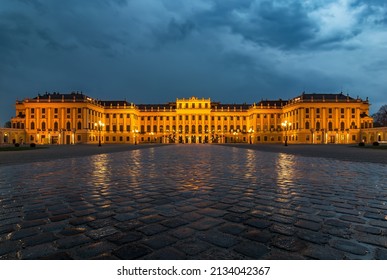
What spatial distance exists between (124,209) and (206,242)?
200 cm

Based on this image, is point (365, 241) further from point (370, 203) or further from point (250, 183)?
point (250, 183)

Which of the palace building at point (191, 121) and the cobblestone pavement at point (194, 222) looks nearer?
the cobblestone pavement at point (194, 222)

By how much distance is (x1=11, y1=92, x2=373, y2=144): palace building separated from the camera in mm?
68375

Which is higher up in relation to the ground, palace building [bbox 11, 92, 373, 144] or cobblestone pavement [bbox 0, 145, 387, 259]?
palace building [bbox 11, 92, 373, 144]

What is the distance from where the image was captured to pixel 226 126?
9256 centimetres

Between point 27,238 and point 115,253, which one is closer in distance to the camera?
point 115,253

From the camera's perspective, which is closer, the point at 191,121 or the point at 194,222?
the point at 194,222

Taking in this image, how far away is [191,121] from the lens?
91312mm

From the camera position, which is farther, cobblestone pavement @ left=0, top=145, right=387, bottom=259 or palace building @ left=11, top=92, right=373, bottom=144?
palace building @ left=11, top=92, right=373, bottom=144

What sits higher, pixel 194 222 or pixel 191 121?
pixel 191 121

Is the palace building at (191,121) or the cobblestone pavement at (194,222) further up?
the palace building at (191,121)

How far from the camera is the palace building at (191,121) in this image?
224ft
